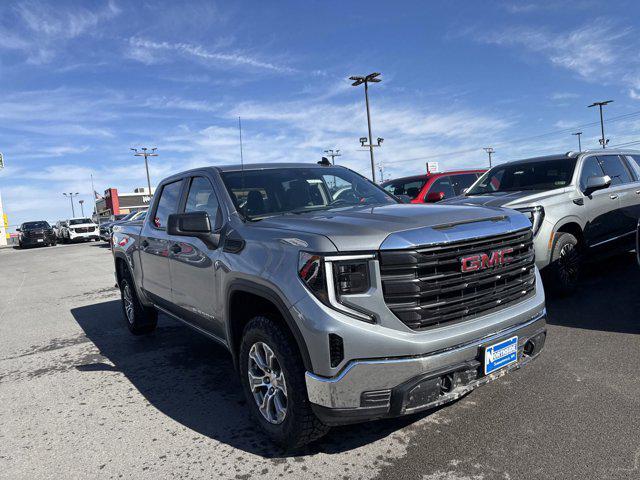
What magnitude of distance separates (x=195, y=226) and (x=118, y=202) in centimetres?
5435

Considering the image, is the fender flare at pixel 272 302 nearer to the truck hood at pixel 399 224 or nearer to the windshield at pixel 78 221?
the truck hood at pixel 399 224

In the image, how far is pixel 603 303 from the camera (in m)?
5.68

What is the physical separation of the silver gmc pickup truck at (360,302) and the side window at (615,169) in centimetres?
472

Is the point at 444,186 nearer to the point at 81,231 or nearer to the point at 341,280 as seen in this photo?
the point at 341,280

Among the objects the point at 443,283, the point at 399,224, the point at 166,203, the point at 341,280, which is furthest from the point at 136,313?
the point at 443,283

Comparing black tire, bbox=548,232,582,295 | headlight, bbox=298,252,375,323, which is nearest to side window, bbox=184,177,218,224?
headlight, bbox=298,252,375,323

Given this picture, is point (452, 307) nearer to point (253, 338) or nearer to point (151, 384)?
point (253, 338)

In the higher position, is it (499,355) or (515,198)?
(515,198)

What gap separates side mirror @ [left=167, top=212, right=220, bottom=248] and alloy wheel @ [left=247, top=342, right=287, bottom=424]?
875 millimetres

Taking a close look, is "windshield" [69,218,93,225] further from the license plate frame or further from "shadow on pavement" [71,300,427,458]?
the license plate frame

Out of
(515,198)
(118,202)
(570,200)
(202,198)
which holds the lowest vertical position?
(570,200)

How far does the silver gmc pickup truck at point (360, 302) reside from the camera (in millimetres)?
2479

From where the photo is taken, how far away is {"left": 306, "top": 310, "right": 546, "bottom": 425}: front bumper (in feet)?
8.07

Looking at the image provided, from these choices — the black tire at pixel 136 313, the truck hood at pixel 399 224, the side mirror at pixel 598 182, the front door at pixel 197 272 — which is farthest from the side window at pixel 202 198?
the side mirror at pixel 598 182
